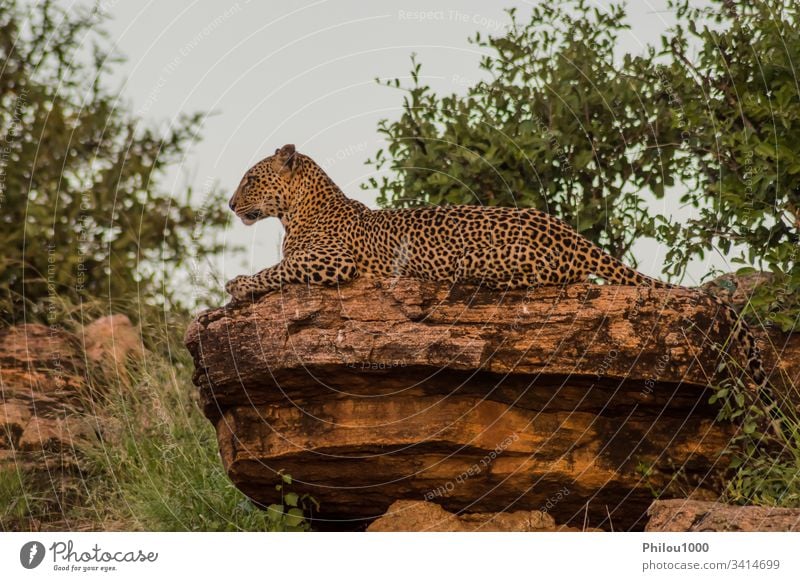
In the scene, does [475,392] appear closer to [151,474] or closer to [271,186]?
[271,186]

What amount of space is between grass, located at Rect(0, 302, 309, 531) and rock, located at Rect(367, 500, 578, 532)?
0.96 m

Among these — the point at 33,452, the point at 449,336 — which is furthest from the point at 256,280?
the point at 33,452

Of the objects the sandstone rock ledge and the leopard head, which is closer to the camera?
the sandstone rock ledge

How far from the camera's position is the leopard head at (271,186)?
1319 cm

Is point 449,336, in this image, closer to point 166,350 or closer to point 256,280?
point 256,280

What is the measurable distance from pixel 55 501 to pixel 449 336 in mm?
6037

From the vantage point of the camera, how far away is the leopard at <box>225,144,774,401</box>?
1174 centimetres

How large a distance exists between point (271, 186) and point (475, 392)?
3.34m

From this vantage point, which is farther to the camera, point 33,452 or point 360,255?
point 33,452

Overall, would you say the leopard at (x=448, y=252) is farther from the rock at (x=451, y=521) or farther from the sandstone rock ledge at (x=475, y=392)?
the rock at (x=451, y=521)

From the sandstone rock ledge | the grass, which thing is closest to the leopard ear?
the sandstone rock ledge

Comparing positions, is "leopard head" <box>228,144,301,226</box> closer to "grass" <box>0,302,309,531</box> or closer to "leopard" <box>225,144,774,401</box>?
"leopard" <box>225,144,774,401</box>

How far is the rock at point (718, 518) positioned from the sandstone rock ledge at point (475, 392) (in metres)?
1.12

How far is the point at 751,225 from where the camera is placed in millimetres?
13055
